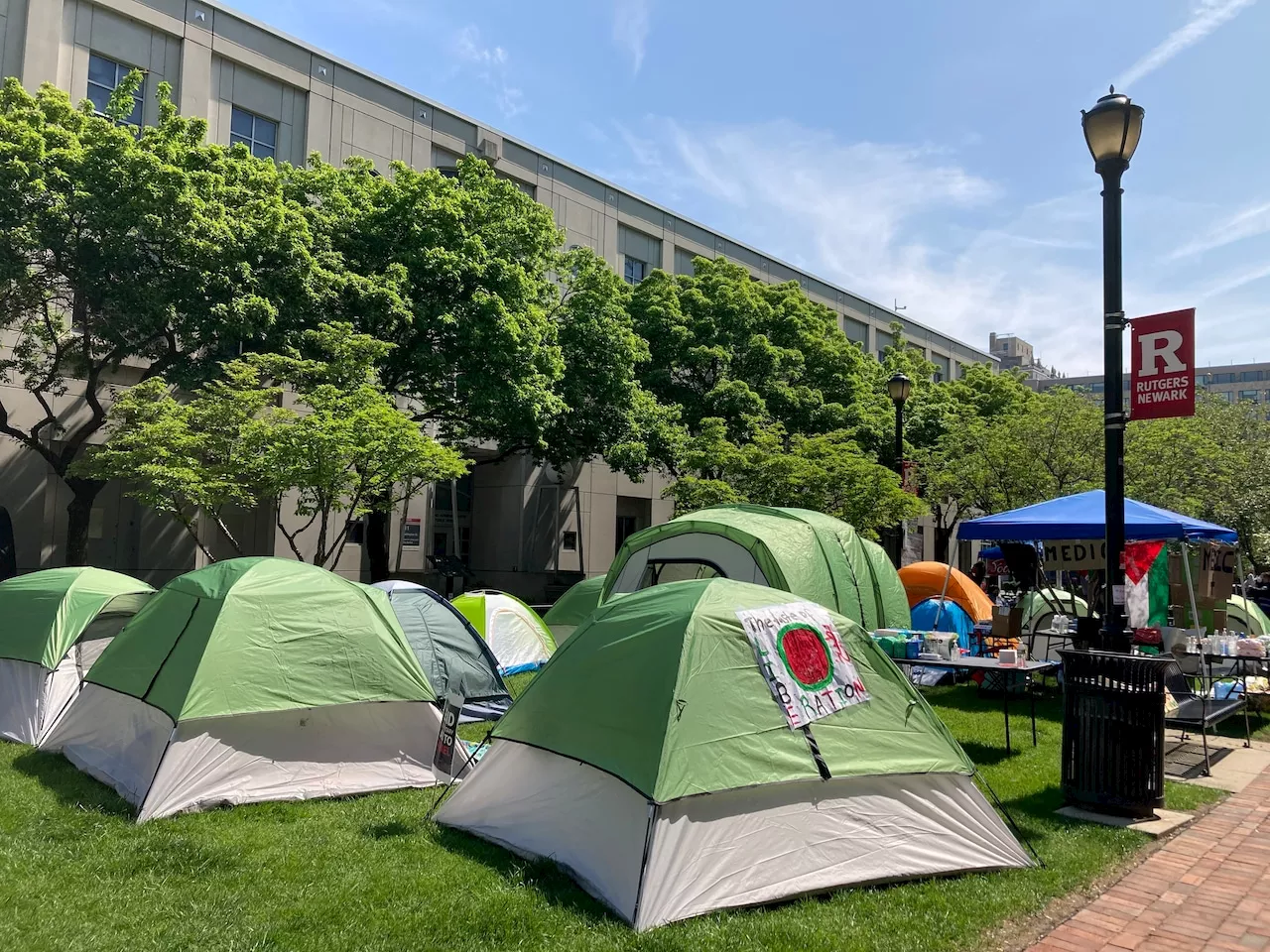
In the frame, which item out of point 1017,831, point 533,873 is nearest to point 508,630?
point 533,873

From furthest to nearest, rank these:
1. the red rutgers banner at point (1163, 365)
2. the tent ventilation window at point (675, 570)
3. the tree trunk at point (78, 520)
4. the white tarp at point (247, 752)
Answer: the tree trunk at point (78, 520) → the tent ventilation window at point (675, 570) → the red rutgers banner at point (1163, 365) → the white tarp at point (247, 752)

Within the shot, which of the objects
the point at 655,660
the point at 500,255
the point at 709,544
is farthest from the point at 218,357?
the point at 655,660

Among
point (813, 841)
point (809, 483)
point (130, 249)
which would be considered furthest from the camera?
point (809, 483)

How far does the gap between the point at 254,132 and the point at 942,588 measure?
20.5m

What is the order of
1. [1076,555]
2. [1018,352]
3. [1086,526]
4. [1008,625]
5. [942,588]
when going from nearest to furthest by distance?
[1086,526], [1076,555], [1008,625], [942,588], [1018,352]

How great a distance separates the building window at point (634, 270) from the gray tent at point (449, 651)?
79.1 ft

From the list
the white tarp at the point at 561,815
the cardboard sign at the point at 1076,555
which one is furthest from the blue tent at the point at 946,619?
the white tarp at the point at 561,815

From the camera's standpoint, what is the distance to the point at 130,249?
15.3 metres

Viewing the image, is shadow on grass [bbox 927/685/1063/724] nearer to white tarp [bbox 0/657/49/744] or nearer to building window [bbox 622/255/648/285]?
white tarp [bbox 0/657/49/744]

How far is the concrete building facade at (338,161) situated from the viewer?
792 inches

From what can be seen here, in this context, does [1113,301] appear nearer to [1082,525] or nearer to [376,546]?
[1082,525]

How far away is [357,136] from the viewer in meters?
24.9

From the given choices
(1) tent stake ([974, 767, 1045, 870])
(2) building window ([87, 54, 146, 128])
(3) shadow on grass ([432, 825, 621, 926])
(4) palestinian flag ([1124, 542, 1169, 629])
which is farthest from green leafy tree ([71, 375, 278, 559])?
(4) palestinian flag ([1124, 542, 1169, 629])

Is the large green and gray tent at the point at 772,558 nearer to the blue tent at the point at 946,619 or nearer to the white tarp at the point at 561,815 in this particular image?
the blue tent at the point at 946,619
